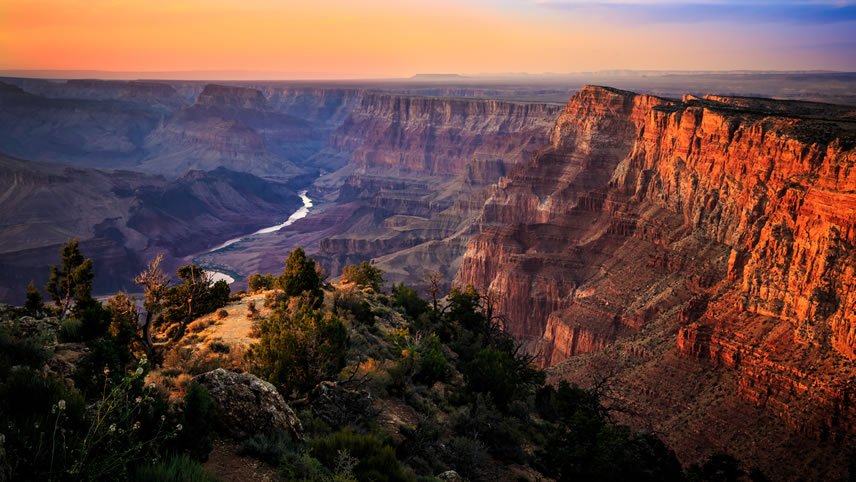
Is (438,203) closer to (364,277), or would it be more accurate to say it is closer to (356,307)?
(364,277)

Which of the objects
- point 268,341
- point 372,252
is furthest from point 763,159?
point 372,252

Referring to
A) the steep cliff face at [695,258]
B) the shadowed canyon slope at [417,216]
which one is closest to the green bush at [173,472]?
the steep cliff face at [695,258]

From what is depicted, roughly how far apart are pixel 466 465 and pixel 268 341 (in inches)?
264

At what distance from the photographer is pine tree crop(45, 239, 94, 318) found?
25.7 metres

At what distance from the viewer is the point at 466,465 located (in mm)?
17891

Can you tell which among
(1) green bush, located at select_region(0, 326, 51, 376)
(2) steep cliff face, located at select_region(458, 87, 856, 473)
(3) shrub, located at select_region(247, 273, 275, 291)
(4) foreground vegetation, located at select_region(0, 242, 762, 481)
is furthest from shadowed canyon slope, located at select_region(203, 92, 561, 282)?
(1) green bush, located at select_region(0, 326, 51, 376)

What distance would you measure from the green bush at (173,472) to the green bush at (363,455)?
132 inches

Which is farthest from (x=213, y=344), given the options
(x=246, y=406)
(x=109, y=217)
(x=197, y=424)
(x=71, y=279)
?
(x=109, y=217)

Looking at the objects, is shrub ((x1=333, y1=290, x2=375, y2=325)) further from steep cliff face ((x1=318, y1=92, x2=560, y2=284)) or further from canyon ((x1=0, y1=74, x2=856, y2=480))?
steep cliff face ((x1=318, y1=92, x2=560, y2=284))

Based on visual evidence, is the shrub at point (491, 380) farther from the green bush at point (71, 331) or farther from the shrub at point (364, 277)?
the shrub at point (364, 277)

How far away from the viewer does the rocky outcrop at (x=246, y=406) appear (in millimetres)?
12523

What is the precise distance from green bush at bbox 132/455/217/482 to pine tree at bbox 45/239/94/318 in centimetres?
1818

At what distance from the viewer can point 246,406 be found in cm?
1280

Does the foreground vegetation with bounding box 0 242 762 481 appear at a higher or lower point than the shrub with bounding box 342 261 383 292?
higher
